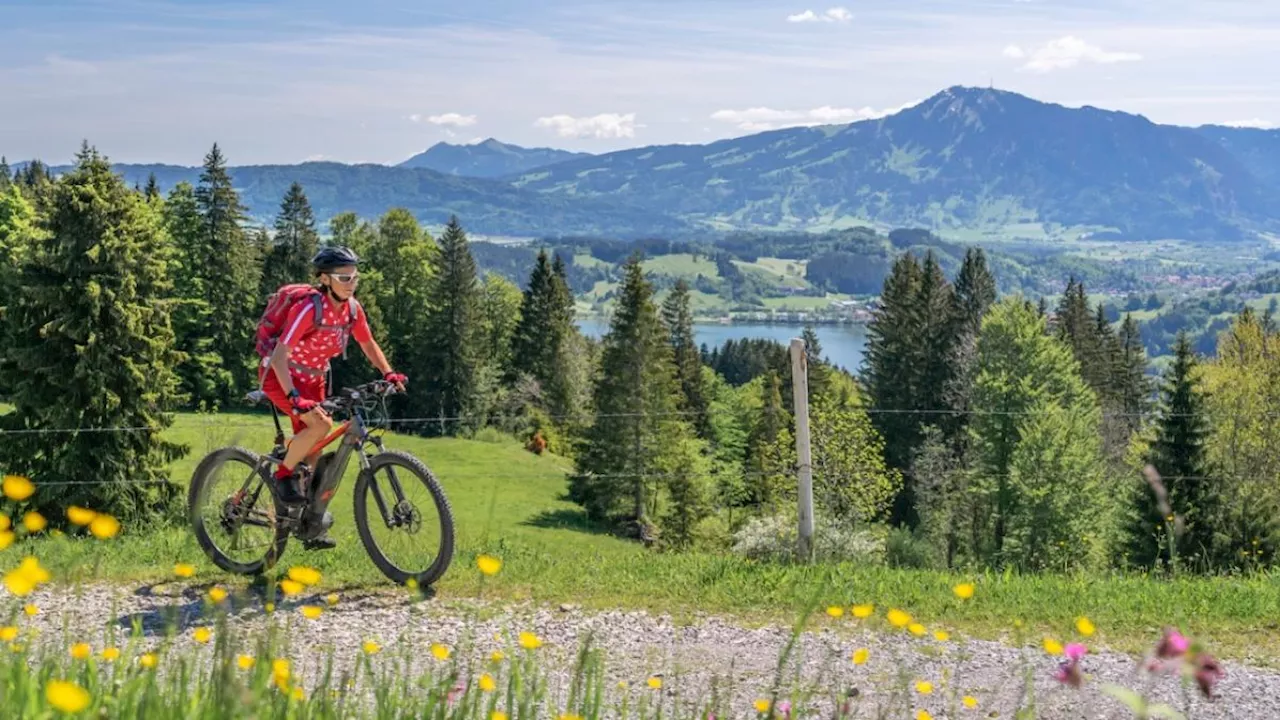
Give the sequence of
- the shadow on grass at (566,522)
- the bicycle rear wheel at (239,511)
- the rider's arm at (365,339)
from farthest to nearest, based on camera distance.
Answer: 1. the shadow on grass at (566,522)
2. the bicycle rear wheel at (239,511)
3. the rider's arm at (365,339)

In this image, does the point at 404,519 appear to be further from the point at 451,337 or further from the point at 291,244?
the point at 291,244

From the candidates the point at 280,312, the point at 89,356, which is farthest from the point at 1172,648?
the point at 89,356

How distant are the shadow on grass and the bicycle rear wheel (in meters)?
36.2

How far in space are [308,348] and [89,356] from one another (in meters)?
21.2

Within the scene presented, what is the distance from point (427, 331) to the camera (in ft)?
224

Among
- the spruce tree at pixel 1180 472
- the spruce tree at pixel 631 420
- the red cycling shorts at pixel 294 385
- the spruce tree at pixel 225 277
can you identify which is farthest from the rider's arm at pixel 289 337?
the spruce tree at pixel 225 277

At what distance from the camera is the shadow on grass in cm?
4566

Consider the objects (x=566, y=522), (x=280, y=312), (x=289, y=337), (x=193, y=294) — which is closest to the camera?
(x=289, y=337)

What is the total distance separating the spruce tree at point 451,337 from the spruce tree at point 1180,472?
42131 millimetres

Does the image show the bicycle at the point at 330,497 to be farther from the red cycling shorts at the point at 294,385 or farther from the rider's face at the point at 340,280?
the rider's face at the point at 340,280

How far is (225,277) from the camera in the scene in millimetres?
61688

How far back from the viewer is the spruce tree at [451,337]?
67.4m

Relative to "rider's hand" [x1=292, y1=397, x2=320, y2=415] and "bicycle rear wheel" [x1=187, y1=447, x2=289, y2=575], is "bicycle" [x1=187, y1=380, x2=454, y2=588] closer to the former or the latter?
"bicycle rear wheel" [x1=187, y1=447, x2=289, y2=575]

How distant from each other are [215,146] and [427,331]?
53.8 feet
